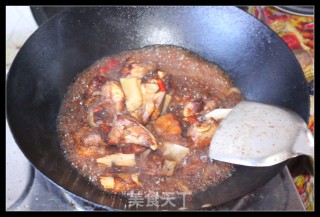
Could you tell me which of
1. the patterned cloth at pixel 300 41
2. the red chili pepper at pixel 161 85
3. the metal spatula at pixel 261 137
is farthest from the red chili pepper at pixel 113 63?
the patterned cloth at pixel 300 41

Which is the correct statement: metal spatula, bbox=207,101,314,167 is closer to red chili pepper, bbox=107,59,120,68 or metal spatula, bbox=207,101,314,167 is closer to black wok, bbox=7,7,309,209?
black wok, bbox=7,7,309,209

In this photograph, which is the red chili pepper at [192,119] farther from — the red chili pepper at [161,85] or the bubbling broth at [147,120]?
the red chili pepper at [161,85]

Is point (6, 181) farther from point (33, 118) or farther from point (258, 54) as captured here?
point (258, 54)

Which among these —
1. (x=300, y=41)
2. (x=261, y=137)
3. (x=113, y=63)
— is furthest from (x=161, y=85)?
(x=300, y=41)

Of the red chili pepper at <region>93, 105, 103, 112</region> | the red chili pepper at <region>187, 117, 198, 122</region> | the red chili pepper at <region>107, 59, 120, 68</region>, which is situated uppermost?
the red chili pepper at <region>107, 59, 120, 68</region>

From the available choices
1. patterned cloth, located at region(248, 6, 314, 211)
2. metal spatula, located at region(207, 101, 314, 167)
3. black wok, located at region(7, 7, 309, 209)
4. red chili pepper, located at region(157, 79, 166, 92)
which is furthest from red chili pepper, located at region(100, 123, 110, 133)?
patterned cloth, located at region(248, 6, 314, 211)

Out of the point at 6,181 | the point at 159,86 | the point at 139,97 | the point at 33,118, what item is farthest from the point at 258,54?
the point at 6,181
